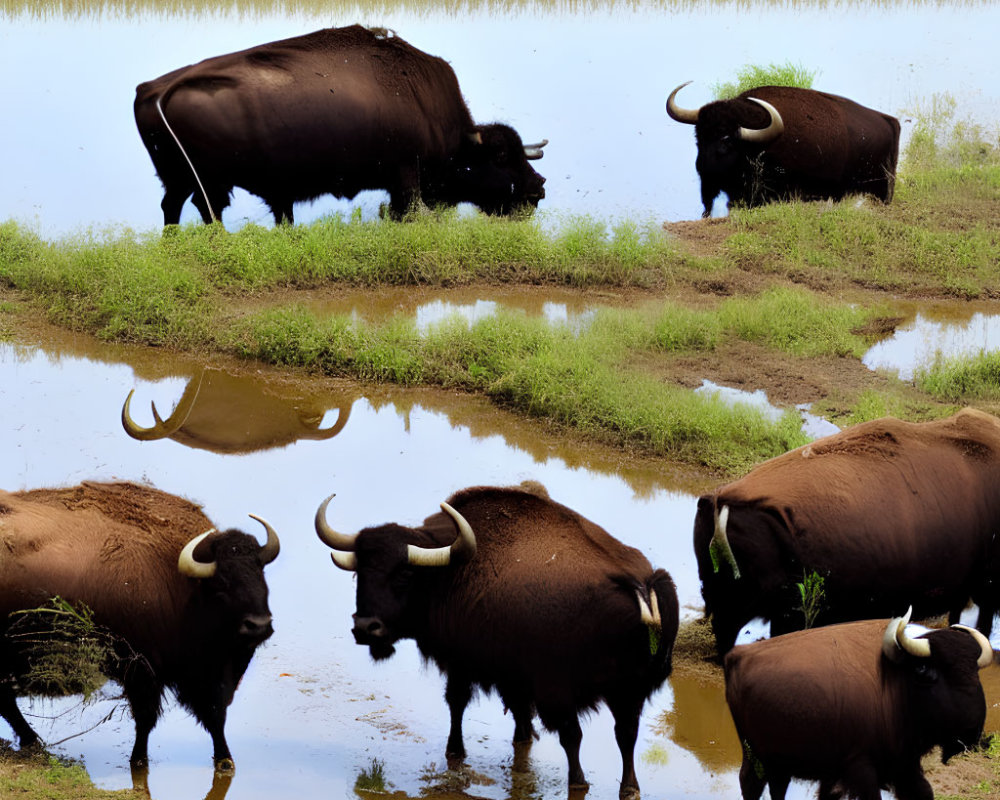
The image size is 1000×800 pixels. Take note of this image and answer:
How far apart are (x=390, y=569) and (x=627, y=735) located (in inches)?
55.7

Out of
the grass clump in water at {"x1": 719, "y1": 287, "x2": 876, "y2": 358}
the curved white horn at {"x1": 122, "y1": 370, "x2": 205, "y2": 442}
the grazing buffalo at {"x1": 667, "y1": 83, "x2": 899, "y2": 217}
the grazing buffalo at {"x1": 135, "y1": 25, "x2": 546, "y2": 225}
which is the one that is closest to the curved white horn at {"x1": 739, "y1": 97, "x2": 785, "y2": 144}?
the grazing buffalo at {"x1": 667, "y1": 83, "x2": 899, "y2": 217}

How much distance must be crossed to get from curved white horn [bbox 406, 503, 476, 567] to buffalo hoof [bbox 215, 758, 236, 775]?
4.52 feet

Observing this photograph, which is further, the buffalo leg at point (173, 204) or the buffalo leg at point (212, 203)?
the buffalo leg at point (173, 204)

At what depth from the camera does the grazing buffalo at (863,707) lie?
6035mm

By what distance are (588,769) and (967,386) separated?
5381 mm

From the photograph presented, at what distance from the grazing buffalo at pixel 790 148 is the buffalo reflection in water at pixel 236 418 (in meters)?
5.65

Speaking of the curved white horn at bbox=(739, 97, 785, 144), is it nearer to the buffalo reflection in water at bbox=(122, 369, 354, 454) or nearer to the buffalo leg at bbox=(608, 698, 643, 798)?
the buffalo reflection in water at bbox=(122, 369, 354, 454)

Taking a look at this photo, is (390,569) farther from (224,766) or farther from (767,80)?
(767,80)

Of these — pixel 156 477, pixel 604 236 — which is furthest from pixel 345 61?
pixel 156 477

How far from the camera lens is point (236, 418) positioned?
427 inches

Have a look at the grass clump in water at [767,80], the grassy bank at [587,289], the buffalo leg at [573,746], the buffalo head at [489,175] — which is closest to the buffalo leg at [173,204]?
the grassy bank at [587,289]

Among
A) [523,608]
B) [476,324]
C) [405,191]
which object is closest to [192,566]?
[523,608]

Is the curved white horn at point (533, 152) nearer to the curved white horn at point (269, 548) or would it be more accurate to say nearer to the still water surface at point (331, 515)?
the still water surface at point (331, 515)

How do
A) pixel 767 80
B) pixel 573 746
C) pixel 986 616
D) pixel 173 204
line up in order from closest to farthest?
pixel 573 746 → pixel 986 616 → pixel 173 204 → pixel 767 80
